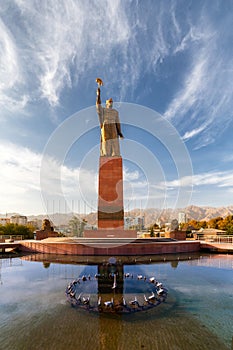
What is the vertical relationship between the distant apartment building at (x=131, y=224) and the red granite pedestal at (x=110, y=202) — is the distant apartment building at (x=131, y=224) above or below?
below

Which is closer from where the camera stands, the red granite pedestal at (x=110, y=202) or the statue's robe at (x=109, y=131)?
the red granite pedestal at (x=110, y=202)

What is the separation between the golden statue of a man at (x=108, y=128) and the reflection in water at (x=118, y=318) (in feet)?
43.0

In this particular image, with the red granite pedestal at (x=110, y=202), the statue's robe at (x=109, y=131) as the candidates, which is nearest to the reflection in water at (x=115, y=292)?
the red granite pedestal at (x=110, y=202)

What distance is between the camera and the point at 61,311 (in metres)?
6.66

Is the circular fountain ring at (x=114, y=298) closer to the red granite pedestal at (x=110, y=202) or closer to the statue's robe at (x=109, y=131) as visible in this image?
the red granite pedestal at (x=110, y=202)

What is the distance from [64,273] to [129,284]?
11.4 feet

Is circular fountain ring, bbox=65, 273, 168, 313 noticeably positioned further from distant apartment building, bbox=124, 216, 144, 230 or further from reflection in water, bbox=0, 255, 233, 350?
distant apartment building, bbox=124, 216, 144, 230

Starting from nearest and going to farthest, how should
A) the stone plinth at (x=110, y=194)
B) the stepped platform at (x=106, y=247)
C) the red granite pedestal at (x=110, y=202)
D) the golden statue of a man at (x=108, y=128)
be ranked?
the stepped platform at (x=106, y=247), the red granite pedestal at (x=110, y=202), the stone plinth at (x=110, y=194), the golden statue of a man at (x=108, y=128)

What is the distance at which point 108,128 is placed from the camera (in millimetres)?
22094

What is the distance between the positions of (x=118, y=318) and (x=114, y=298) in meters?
1.60

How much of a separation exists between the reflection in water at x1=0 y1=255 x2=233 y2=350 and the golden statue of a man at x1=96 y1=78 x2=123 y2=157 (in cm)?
1311

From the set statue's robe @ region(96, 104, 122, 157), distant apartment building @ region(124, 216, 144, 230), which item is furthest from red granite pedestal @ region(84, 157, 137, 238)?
distant apartment building @ region(124, 216, 144, 230)

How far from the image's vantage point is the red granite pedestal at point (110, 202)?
64.1ft

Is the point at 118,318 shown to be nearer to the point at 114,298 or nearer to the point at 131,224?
the point at 114,298
